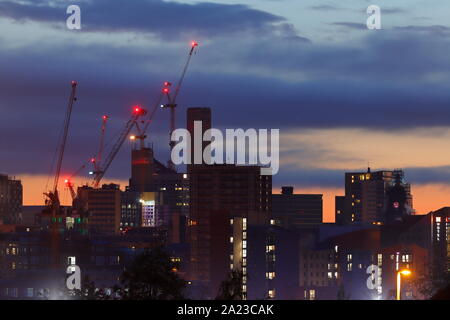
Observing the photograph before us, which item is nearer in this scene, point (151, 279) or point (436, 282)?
point (151, 279)

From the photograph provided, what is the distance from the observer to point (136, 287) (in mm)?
50406

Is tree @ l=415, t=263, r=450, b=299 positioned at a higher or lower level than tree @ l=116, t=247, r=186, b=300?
higher

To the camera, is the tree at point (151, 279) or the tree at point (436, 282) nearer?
the tree at point (151, 279)

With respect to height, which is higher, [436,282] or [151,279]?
[436,282]

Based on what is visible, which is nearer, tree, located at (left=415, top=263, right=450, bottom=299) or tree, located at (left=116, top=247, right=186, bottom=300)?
tree, located at (left=116, top=247, right=186, bottom=300)

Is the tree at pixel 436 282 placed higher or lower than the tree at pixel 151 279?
higher
